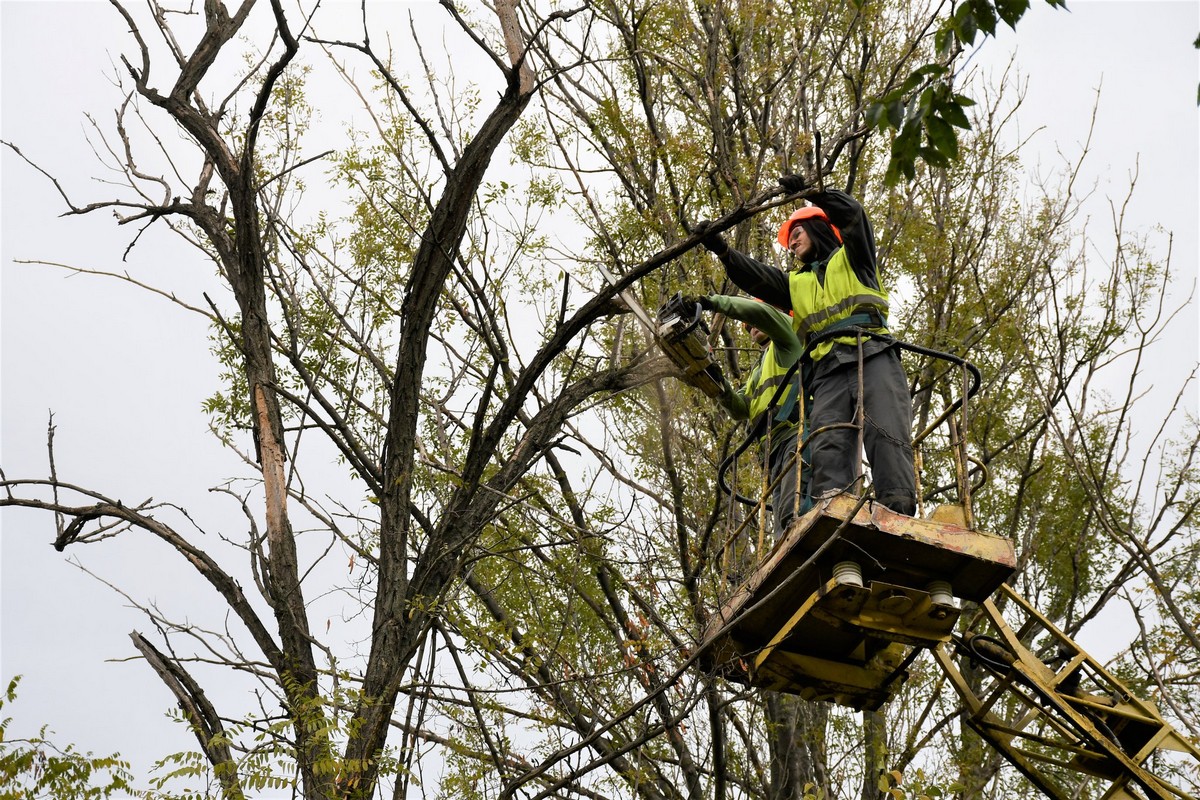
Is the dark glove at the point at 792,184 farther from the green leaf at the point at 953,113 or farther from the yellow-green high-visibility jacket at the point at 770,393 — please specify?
the green leaf at the point at 953,113

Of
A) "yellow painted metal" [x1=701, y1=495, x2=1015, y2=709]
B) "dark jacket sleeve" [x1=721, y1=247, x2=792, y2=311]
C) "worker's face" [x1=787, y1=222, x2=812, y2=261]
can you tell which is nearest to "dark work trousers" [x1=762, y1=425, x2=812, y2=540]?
"yellow painted metal" [x1=701, y1=495, x2=1015, y2=709]

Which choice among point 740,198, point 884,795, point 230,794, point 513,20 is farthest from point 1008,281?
point 230,794

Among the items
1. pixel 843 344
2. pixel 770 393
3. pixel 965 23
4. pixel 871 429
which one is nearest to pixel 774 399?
pixel 770 393

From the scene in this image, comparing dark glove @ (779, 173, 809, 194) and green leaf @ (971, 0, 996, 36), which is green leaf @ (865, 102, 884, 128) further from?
dark glove @ (779, 173, 809, 194)

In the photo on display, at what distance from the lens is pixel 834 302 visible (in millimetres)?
6301

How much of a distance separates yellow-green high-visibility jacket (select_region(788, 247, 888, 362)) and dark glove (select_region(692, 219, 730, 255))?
479 mm

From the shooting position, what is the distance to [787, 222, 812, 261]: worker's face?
6.73 meters

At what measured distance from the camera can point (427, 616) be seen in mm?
6664

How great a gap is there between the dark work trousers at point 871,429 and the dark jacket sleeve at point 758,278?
0.72m

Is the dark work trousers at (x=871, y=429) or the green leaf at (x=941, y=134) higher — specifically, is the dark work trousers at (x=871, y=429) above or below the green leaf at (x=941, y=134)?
above

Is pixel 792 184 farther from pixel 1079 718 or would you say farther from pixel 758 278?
pixel 1079 718

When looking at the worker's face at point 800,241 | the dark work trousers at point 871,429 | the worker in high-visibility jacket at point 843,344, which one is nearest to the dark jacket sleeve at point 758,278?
the worker in high-visibility jacket at point 843,344

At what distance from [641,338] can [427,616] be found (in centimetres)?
280

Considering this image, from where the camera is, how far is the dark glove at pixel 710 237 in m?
5.93
